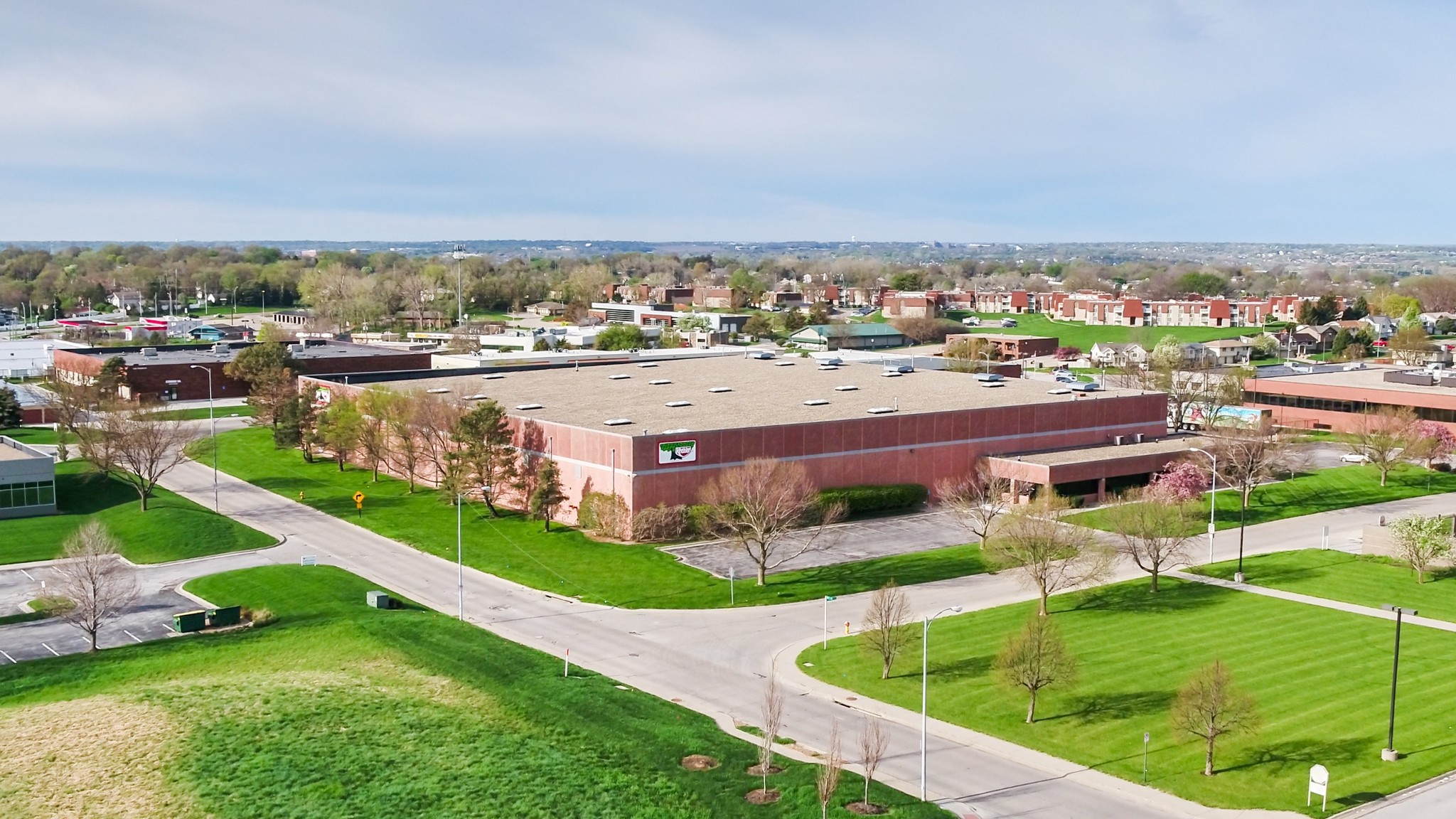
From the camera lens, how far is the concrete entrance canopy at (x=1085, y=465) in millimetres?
69125

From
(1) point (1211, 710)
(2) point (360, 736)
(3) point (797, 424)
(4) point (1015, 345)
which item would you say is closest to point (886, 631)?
(1) point (1211, 710)

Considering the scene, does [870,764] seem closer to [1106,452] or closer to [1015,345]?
[1106,452]

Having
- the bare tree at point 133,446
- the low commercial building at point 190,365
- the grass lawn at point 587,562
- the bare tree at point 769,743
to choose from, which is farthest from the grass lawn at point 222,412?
the bare tree at point 769,743

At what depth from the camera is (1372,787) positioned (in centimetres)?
3316

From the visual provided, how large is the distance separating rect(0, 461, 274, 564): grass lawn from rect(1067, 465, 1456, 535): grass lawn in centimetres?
4280

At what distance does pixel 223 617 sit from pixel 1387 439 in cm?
6715

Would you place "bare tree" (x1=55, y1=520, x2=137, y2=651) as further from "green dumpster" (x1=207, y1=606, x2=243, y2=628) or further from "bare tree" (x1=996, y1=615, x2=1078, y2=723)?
"bare tree" (x1=996, y1=615, x2=1078, y2=723)

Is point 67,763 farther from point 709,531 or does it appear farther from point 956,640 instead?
point 709,531

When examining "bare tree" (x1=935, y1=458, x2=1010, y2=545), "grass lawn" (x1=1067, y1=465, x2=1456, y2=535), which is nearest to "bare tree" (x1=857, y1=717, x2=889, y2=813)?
"bare tree" (x1=935, y1=458, x2=1010, y2=545)

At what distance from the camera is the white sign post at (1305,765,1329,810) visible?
1247 inches

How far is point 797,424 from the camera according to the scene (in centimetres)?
6569

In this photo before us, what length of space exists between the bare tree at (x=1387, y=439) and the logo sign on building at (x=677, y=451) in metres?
44.2

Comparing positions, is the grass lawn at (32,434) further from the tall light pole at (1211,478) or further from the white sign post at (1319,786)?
the white sign post at (1319,786)

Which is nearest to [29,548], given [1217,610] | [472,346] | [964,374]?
[1217,610]
